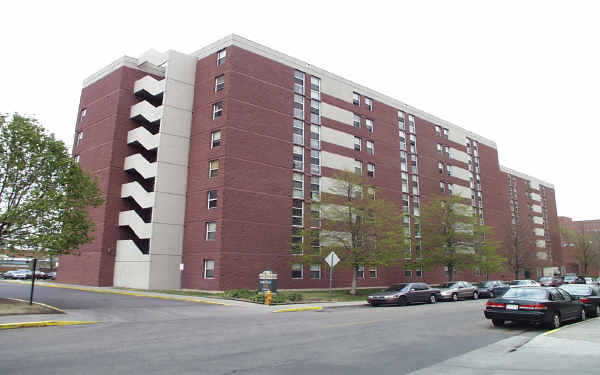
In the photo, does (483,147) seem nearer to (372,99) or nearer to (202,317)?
(372,99)

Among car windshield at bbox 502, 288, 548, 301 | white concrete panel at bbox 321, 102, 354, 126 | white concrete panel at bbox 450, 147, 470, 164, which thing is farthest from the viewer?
white concrete panel at bbox 450, 147, 470, 164

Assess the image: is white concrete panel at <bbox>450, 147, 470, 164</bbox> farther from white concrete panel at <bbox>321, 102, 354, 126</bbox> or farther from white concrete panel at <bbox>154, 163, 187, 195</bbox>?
white concrete panel at <bbox>154, 163, 187, 195</bbox>

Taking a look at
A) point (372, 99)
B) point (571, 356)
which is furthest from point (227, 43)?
point (571, 356)

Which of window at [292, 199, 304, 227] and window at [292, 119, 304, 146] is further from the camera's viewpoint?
window at [292, 119, 304, 146]

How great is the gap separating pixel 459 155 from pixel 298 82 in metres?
28.5

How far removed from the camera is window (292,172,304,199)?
3581 centimetres

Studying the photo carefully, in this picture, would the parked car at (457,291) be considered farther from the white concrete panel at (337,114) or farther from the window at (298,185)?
the white concrete panel at (337,114)

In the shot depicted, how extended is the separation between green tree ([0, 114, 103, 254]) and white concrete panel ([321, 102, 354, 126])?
969 inches

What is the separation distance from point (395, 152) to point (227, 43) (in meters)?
22.0

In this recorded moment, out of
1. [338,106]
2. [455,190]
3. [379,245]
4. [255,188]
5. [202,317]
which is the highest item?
[338,106]

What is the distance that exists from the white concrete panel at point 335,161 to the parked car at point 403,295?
14.9 metres

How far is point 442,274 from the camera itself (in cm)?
4872

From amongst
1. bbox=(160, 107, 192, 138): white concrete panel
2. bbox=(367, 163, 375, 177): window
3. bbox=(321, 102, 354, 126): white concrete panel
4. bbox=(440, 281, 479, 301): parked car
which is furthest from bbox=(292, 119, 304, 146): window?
bbox=(440, 281, 479, 301): parked car

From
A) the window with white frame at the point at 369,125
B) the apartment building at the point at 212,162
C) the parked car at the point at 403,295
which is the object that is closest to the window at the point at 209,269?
the apartment building at the point at 212,162
